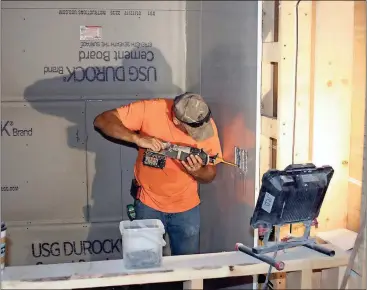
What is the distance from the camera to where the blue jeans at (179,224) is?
3.18 meters

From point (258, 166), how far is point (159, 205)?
0.77m

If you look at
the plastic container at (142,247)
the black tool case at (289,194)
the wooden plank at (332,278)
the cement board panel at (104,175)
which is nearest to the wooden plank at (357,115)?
the wooden plank at (332,278)

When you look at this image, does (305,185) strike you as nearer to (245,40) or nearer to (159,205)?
(245,40)

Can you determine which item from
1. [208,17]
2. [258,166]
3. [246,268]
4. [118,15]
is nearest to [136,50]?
[118,15]

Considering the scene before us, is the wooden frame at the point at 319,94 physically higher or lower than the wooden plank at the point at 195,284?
higher

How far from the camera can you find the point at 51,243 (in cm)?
387

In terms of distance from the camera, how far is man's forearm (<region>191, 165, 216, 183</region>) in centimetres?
306

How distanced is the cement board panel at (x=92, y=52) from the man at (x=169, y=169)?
722 millimetres

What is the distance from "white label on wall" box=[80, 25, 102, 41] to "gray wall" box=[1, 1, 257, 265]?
0.09ft

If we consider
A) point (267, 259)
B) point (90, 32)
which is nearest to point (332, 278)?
point (267, 259)

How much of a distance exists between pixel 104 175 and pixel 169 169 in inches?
35.8

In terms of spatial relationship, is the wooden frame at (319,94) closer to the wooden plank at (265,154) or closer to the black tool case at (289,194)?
the wooden plank at (265,154)

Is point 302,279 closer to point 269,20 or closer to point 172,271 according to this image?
point 172,271

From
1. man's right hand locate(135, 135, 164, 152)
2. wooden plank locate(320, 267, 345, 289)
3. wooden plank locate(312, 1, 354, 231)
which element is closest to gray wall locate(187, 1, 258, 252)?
wooden plank locate(312, 1, 354, 231)
